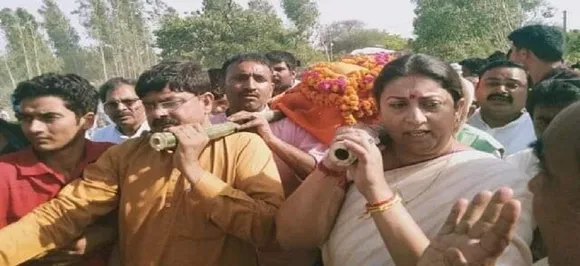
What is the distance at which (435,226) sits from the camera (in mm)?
1883

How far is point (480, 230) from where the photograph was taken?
4.47ft

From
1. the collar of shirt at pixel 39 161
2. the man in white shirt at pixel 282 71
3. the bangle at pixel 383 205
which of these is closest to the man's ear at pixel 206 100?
the collar of shirt at pixel 39 161

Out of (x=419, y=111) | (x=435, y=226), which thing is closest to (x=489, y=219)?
(x=435, y=226)

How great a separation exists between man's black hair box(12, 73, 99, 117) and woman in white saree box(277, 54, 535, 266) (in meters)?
1.04

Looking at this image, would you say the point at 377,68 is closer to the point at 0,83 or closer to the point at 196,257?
the point at 196,257

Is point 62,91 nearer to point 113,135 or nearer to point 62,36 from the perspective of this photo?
point 113,135

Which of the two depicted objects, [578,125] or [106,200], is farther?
[106,200]

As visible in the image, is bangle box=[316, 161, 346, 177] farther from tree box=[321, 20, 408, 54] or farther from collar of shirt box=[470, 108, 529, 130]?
tree box=[321, 20, 408, 54]

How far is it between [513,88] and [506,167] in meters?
2.34

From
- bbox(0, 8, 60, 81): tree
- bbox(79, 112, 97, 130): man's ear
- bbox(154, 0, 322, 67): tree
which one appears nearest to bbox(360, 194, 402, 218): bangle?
bbox(79, 112, 97, 130): man's ear

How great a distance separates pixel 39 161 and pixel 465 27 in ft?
116

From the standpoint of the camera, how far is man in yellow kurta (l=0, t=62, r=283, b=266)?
2.15 m

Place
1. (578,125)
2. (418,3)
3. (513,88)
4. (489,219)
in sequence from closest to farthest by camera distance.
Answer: (578,125) → (489,219) → (513,88) → (418,3)

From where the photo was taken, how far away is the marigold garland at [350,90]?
253 cm
